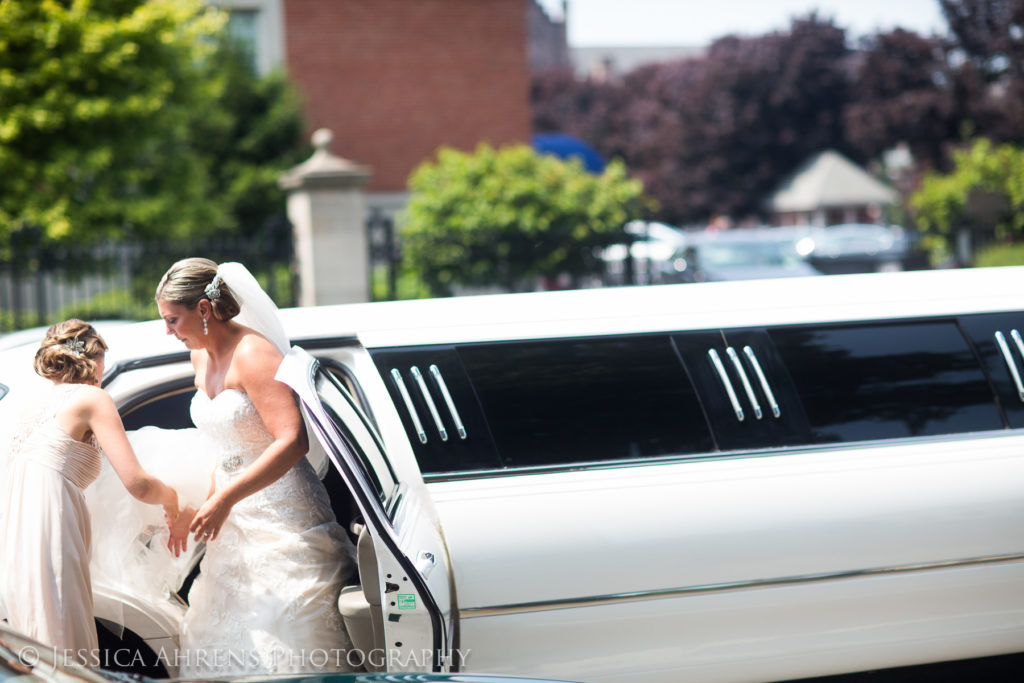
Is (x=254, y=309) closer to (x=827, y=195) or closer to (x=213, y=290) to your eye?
(x=213, y=290)

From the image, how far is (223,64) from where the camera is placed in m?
21.0

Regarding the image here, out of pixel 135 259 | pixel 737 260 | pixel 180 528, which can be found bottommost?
pixel 737 260

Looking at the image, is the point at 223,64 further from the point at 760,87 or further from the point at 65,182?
the point at 760,87

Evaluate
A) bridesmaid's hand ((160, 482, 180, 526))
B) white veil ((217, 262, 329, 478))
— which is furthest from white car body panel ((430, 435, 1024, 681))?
bridesmaid's hand ((160, 482, 180, 526))

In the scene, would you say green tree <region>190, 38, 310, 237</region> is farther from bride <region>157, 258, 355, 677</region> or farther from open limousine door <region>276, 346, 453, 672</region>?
open limousine door <region>276, 346, 453, 672</region>

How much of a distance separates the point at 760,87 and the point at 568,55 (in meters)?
45.4

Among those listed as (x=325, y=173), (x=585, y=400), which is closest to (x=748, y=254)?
(x=325, y=173)

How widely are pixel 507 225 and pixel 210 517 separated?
10541 millimetres

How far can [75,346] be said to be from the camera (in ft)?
10.8

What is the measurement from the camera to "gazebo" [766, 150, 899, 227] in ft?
184

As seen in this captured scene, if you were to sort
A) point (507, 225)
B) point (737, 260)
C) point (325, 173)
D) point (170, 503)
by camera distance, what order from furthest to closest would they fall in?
point (737, 260) < point (507, 225) < point (325, 173) < point (170, 503)

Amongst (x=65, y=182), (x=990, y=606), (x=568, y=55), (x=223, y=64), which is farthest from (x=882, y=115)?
(x=568, y=55)

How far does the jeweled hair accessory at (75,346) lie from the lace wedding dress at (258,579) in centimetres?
40

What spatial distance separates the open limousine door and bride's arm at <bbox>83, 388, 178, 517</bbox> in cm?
Result: 54
